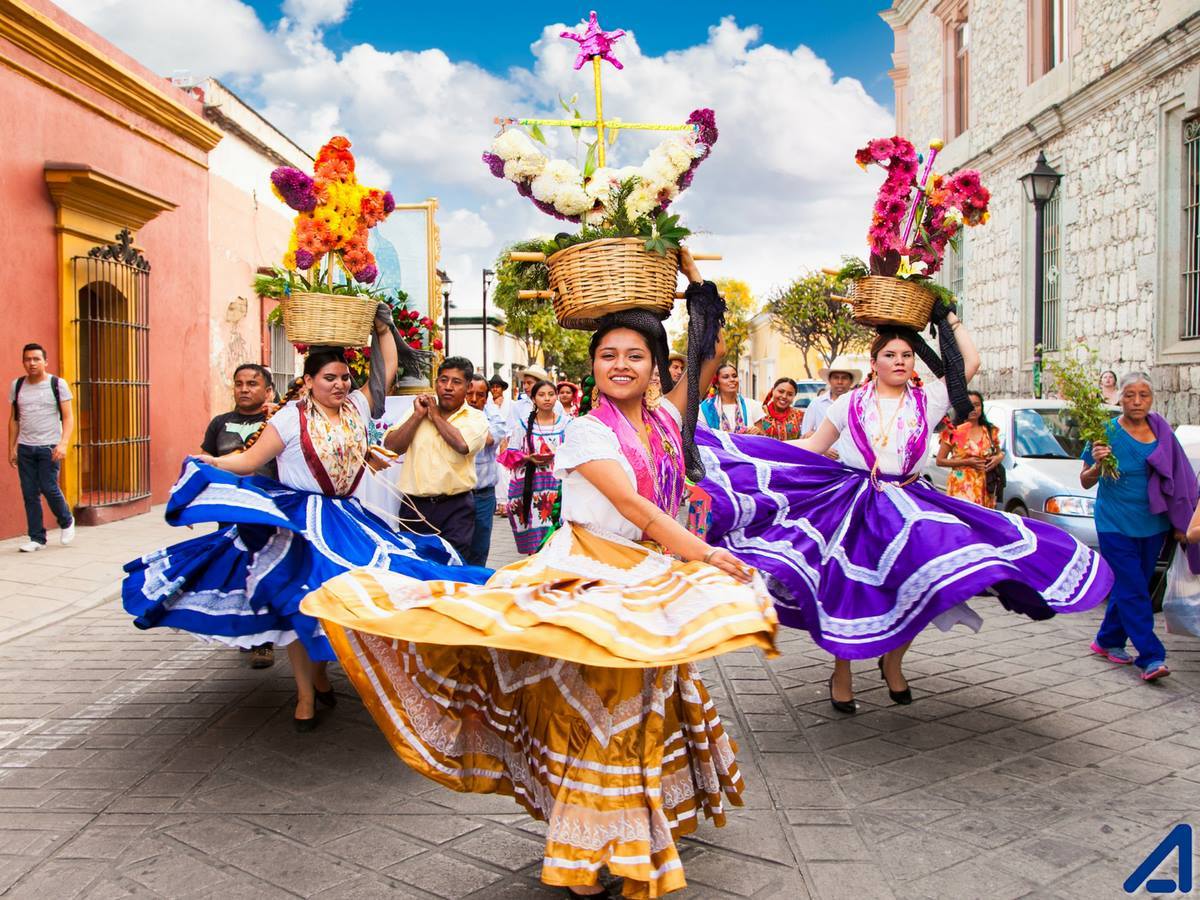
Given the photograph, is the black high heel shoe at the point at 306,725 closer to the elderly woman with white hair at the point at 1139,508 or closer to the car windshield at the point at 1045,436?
the elderly woman with white hair at the point at 1139,508

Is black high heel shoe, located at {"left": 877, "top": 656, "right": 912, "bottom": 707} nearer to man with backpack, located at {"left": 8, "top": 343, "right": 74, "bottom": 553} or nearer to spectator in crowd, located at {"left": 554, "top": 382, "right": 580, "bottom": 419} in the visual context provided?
spectator in crowd, located at {"left": 554, "top": 382, "right": 580, "bottom": 419}

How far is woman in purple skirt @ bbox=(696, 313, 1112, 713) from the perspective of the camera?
466 centimetres

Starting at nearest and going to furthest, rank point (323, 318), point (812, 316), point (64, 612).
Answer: point (323, 318) < point (64, 612) < point (812, 316)

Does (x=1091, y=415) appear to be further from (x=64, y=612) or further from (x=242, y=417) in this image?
(x=64, y=612)

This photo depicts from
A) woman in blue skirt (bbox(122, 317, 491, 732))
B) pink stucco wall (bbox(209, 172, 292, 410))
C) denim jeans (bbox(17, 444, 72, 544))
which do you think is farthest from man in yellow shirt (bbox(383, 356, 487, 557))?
pink stucco wall (bbox(209, 172, 292, 410))

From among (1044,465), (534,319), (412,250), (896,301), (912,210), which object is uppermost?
(534,319)

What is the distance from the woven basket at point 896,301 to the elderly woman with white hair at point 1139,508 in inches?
70.9

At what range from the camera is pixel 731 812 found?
13.4ft

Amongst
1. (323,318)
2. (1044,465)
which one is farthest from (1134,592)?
(323,318)

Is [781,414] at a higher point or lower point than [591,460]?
higher

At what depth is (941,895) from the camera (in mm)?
3367

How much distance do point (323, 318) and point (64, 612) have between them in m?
4.26

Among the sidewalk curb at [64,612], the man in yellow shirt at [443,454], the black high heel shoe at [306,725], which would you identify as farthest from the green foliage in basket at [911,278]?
the sidewalk curb at [64,612]

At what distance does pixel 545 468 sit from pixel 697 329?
466 cm
